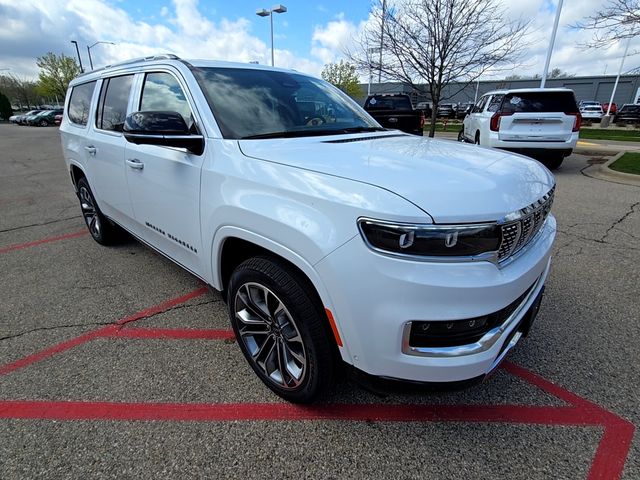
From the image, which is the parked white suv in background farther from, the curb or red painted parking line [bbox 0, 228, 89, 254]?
red painted parking line [bbox 0, 228, 89, 254]

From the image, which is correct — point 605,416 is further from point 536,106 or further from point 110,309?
point 536,106

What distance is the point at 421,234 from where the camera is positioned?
5.00 ft

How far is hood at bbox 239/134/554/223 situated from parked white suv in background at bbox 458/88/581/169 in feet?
23.3

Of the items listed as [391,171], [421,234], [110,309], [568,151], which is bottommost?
[110,309]

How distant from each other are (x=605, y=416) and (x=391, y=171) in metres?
1.81

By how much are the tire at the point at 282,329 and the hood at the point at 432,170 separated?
0.58 m

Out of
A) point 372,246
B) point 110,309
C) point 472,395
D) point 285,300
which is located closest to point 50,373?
point 110,309

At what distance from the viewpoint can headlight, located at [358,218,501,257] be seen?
152 centimetres

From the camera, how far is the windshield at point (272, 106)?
246 centimetres

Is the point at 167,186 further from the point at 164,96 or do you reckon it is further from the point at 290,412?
the point at 290,412

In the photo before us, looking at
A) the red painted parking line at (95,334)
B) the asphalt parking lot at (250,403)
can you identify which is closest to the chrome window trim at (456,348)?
the asphalt parking lot at (250,403)

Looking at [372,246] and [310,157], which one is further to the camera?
[310,157]

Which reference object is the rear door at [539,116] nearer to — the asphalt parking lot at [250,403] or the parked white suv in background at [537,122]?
the parked white suv in background at [537,122]

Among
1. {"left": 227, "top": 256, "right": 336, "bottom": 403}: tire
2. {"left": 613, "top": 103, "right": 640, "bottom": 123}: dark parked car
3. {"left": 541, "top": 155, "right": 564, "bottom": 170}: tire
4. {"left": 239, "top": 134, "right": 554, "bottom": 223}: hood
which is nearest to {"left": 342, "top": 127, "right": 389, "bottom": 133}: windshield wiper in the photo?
{"left": 239, "top": 134, "right": 554, "bottom": 223}: hood
